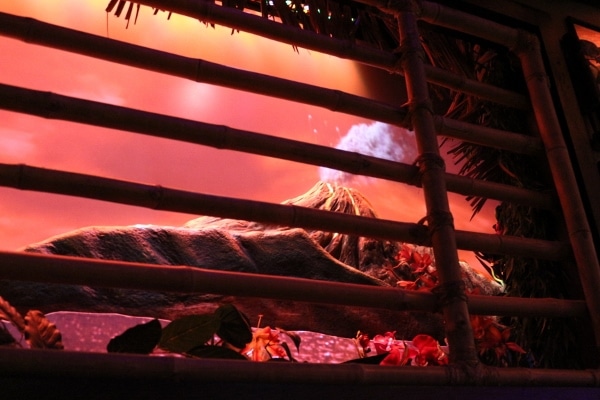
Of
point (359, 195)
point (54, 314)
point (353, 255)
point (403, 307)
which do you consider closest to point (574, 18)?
point (359, 195)

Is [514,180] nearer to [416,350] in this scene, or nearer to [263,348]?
[416,350]

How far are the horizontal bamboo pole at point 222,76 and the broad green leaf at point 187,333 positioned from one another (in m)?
0.54

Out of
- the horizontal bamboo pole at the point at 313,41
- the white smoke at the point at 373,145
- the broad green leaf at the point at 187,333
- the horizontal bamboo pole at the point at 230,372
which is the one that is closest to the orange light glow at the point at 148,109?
the white smoke at the point at 373,145

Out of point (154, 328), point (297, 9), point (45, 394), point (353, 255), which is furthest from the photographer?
point (353, 255)

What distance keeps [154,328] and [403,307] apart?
0.52 meters

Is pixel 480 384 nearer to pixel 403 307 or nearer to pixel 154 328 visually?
pixel 403 307

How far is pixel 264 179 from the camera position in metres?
1.78

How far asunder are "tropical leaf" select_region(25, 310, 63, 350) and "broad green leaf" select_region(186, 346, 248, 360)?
206 mm

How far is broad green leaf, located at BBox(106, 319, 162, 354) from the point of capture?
38.9 inches

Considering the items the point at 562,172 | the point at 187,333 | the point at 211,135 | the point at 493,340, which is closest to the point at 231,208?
the point at 211,135

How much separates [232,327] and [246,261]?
0.59 meters

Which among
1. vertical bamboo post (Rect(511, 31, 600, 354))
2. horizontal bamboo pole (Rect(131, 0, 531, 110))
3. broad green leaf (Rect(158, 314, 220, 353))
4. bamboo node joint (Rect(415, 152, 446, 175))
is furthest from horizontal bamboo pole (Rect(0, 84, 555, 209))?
broad green leaf (Rect(158, 314, 220, 353))

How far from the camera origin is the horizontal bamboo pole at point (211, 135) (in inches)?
44.6

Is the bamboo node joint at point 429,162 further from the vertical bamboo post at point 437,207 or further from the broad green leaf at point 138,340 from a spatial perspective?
the broad green leaf at point 138,340
